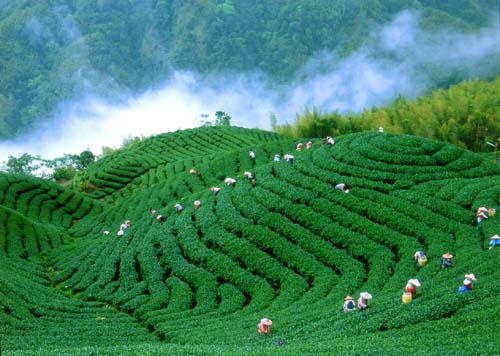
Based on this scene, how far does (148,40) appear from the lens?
94125 millimetres

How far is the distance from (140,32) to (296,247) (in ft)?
281

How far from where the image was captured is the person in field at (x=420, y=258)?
51.8 feet

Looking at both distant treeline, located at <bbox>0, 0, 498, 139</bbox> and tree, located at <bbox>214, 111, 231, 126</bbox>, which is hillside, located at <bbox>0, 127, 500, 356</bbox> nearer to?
tree, located at <bbox>214, 111, 231, 126</bbox>

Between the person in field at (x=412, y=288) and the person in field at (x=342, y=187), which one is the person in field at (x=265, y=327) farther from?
the person in field at (x=342, y=187)

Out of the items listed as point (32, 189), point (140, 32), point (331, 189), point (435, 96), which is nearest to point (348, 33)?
point (140, 32)

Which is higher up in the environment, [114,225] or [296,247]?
[114,225]

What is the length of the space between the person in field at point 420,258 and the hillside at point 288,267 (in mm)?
410

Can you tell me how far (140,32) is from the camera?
9575 centimetres


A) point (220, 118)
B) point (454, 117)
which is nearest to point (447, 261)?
point (454, 117)

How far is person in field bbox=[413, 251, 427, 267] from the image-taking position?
15780mm

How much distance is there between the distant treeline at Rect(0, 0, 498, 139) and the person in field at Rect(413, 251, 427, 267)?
209 feet

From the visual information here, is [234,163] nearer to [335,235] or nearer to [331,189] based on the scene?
[331,189]

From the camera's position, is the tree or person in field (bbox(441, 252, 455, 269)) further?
the tree

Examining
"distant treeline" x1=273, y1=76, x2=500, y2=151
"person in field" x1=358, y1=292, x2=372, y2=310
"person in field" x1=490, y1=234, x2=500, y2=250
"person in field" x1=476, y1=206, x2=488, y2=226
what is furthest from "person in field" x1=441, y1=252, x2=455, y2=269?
"distant treeline" x1=273, y1=76, x2=500, y2=151
